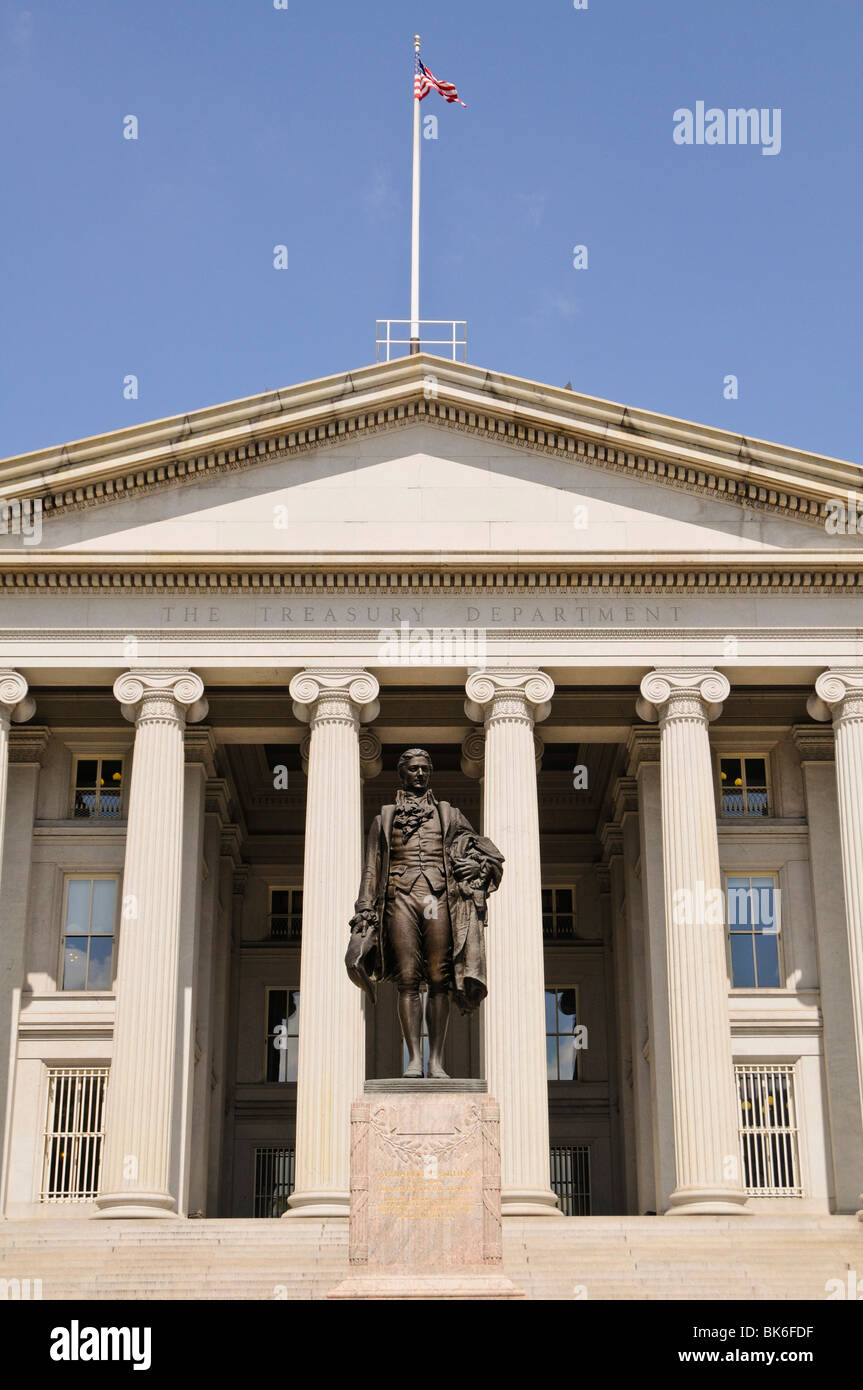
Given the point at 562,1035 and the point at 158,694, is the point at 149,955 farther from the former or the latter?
the point at 562,1035

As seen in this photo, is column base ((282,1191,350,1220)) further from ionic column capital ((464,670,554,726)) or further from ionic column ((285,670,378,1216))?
ionic column capital ((464,670,554,726))

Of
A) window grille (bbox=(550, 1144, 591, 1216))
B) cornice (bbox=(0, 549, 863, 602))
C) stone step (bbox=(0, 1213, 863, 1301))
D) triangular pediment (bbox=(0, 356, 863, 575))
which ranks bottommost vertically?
stone step (bbox=(0, 1213, 863, 1301))

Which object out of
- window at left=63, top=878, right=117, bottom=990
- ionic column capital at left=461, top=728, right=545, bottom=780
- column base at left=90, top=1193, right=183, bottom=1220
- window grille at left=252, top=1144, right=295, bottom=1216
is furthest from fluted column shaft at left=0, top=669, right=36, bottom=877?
window grille at left=252, top=1144, right=295, bottom=1216

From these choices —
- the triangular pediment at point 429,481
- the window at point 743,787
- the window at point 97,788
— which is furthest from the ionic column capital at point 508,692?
the window at point 97,788

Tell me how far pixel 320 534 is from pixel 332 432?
2.21 m

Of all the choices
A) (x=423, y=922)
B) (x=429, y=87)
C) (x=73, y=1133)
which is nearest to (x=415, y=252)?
(x=429, y=87)

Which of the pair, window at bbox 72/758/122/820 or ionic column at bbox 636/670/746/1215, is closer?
ionic column at bbox 636/670/746/1215

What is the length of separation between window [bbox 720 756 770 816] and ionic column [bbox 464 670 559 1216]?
5.81 meters

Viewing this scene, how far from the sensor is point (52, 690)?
40.5 metres

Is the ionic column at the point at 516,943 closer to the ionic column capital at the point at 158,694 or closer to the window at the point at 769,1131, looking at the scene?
the window at the point at 769,1131

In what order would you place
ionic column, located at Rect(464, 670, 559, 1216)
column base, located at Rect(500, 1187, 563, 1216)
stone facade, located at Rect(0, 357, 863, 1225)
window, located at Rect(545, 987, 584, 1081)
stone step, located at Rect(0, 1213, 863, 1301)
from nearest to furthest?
1. stone step, located at Rect(0, 1213, 863, 1301)
2. column base, located at Rect(500, 1187, 563, 1216)
3. ionic column, located at Rect(464, 670, 559, 1216)
4. stone facade, located at Rect(0, 357, 863, 1225)
5. window, located at Rect(545, 987, 584, 1081)

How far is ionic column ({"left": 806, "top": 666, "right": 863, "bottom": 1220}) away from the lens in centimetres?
3694

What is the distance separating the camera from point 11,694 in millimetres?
38000
